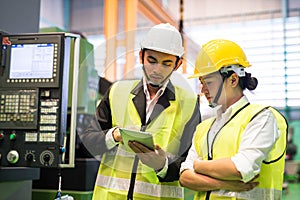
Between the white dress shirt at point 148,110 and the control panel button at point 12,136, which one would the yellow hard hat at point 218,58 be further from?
the control panel button at point 12,136

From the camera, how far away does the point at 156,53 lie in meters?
1.72

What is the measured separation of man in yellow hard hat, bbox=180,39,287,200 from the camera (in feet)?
5.15

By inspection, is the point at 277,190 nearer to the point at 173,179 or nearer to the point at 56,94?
the point at 173,179

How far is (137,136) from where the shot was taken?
1.58m

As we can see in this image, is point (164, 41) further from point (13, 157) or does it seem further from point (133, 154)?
point (13, 157)

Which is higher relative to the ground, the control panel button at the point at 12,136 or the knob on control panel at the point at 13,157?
the control panel button at the point at 12,136

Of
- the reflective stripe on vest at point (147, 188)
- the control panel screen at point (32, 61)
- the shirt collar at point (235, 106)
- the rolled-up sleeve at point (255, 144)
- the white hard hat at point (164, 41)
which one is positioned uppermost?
the white hard hat at point (164, 41)

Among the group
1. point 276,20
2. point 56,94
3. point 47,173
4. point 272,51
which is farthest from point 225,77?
point 276,20

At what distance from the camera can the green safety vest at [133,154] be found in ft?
5.76

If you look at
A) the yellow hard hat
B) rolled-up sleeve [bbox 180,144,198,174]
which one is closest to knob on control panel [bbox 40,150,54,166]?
rolled-up sleeve [bbox 180,144,198,174]

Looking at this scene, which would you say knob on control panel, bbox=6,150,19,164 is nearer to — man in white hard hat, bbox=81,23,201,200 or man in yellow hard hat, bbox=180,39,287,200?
man in white hard hat, bbox=81,23,201,200

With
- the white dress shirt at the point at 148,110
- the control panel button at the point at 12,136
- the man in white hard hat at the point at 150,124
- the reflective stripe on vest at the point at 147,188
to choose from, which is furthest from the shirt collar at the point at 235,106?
the control panel button at the point at 12,136

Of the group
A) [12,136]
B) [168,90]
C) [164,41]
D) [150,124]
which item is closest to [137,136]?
[150,124]

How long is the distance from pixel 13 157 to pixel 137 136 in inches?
23.5
